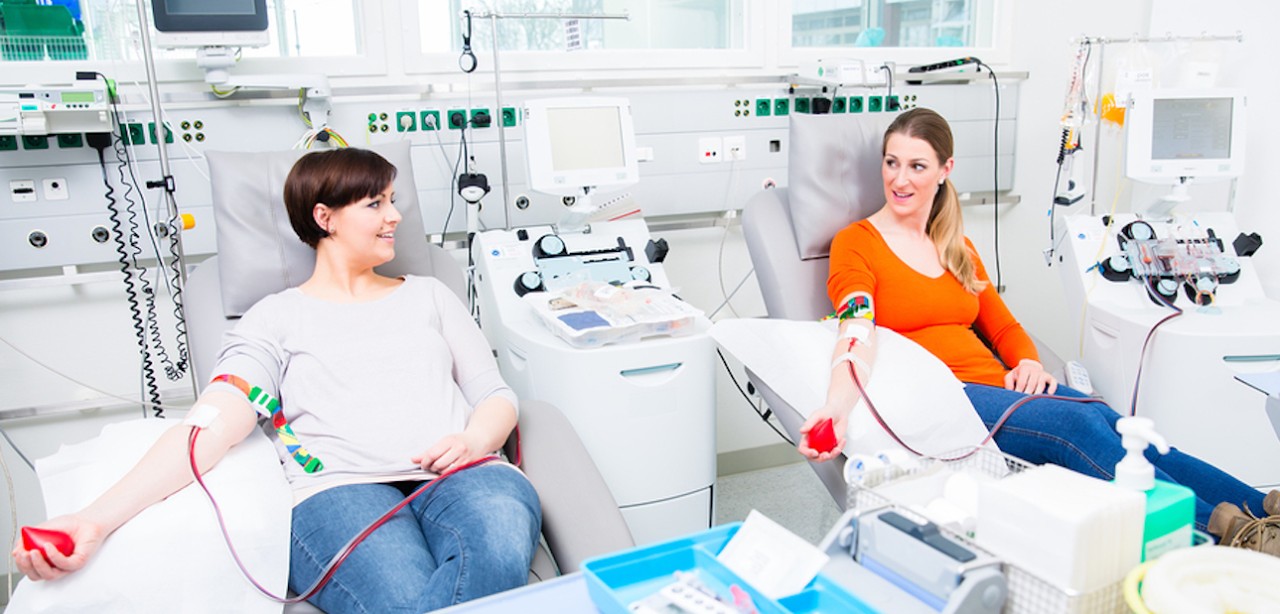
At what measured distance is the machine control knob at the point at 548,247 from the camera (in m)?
2.16

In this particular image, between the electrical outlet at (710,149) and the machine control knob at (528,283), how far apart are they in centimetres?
85

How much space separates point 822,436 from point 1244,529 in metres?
0.65

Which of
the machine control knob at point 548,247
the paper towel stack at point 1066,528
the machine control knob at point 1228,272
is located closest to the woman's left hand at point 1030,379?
the machine control knob at point 1228,272

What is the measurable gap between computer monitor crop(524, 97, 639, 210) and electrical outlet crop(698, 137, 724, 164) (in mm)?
560

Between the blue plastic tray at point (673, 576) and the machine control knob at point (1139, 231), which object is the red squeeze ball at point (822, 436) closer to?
the blue plastic tray at point (673, 576)

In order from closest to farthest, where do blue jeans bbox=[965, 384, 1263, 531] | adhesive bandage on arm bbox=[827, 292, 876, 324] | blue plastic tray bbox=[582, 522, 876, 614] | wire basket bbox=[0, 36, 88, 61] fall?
blue plastic tray bbox=[582, 522, 876, 614], blue jeans bbox=[965, 384, 1263, 531], adhesive bandage on arm bbox=[827, 292, 876, 324], wire basket bbox=[0, 36, 88, 61]

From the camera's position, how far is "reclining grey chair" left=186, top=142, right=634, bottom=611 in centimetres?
167

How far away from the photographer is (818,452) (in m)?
1.63

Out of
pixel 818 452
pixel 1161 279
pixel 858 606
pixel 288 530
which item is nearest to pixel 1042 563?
pixel 858 606

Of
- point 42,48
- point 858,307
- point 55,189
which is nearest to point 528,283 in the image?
point 858,307

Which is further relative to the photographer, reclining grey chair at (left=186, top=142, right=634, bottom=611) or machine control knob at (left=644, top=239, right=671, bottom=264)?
machine control knob at (left=644, top=239, right=671, bottom=264)

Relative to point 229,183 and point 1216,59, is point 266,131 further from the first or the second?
point 1216,59

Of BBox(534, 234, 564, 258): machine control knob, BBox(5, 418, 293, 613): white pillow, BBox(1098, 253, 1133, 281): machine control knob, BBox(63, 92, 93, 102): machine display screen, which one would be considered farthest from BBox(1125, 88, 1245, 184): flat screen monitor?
BBox(63, 92, 93, 102): machine display screen

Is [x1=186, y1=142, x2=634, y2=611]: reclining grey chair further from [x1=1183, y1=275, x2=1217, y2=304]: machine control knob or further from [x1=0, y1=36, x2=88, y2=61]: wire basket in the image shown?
[x1=1183, y1=275, x2=1217, y2=304]: machine control knob
